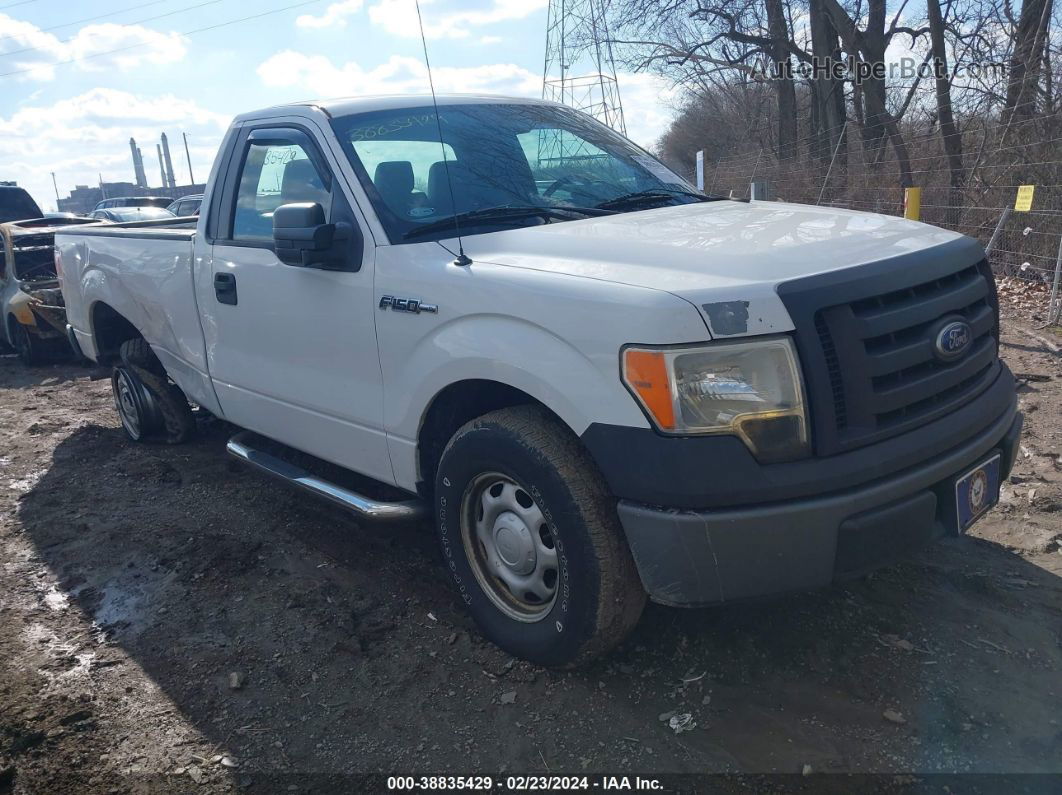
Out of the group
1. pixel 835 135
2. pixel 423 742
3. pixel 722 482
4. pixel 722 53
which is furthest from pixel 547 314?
pixel 722 53

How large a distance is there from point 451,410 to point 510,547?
1.98ft

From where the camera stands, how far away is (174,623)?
3.77 m

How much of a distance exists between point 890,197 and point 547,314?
36.1 feet

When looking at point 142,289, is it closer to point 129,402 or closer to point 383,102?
point 129,402

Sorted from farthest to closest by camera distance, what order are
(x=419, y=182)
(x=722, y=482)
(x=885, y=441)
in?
1. (x=419, y=182)
2. (x=885, y=441)
3. (x=722, y=482)

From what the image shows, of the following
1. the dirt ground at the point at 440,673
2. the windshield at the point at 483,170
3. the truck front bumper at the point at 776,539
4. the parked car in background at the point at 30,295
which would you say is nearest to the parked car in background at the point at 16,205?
the parked car in background at the point at 30,295

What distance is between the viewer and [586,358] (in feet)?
8.82

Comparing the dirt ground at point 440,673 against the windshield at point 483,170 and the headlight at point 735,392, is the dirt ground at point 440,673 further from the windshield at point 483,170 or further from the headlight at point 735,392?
the windshield at point 483,170

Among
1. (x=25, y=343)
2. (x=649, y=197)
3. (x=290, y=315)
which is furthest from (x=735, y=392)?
(x=25, y=343)

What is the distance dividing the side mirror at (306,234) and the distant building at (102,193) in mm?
57319

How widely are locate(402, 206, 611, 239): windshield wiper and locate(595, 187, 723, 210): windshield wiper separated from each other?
164 mm

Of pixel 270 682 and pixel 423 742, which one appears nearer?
pixel 423 742

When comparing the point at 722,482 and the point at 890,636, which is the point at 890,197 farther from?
the point at 722,482

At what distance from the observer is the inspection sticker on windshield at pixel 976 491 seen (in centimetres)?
287
